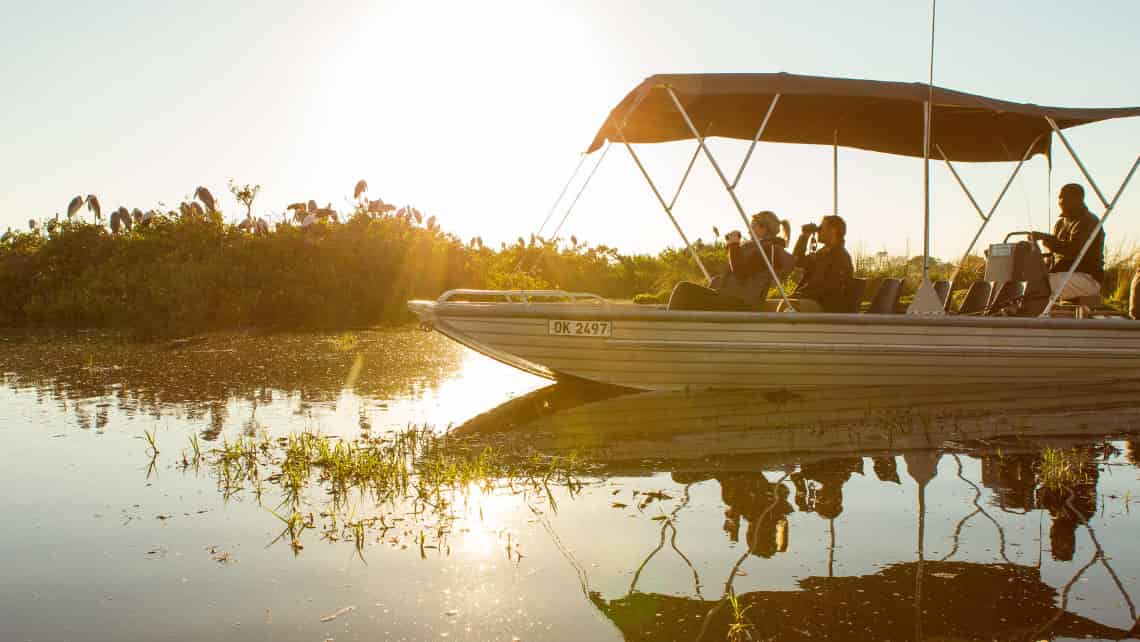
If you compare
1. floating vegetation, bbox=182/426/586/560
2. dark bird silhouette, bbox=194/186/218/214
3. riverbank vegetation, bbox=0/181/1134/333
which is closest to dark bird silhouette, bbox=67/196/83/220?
riverbank vegetation, bbox=0/181/1134/333

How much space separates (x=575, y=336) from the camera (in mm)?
10469

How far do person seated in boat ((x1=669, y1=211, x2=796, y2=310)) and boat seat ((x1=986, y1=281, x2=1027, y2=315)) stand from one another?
281 centimetres

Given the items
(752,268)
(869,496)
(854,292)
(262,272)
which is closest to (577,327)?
(752,268)

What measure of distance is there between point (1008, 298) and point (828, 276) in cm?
238

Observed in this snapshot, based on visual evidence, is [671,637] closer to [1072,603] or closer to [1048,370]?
[1072,603]

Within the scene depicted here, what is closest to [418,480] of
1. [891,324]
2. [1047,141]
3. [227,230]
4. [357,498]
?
[357,498]

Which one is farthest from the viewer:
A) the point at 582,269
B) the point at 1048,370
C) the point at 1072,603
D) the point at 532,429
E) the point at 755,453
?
the point at 582,269

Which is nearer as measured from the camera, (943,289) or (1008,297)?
(1008,297)

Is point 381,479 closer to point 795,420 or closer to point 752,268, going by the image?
point 795,420

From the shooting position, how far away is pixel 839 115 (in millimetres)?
11961

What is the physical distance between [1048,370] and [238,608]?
10.3 metres

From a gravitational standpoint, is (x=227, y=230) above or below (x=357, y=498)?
above

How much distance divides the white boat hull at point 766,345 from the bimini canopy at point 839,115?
2.41 m

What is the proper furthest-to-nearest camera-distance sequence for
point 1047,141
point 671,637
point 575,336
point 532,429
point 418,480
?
point 1047,141 < point 575,336 < point 532,429 < point 418,480 < point 671,637
